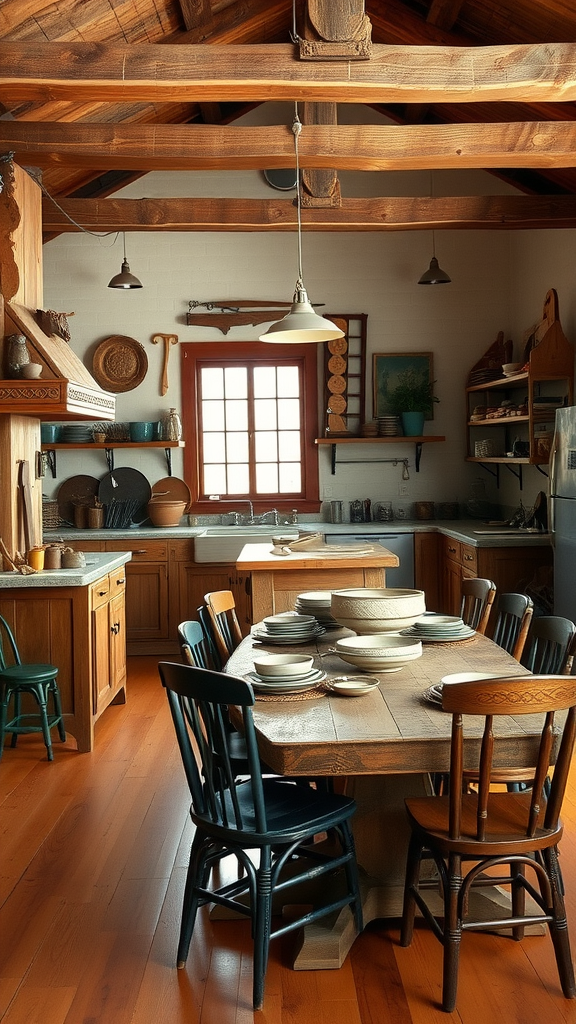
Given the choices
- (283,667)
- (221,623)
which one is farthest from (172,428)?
(283,667)

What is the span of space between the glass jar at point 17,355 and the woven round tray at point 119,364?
9.87 feet

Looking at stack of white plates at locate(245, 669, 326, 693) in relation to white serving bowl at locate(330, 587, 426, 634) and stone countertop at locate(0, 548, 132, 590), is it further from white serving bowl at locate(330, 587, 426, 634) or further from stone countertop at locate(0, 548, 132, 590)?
stone countertop at locate(0, 548, 132, 590)

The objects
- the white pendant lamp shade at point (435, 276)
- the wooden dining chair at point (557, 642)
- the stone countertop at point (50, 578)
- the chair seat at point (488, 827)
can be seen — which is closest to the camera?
the chair seat at point (488, 827)

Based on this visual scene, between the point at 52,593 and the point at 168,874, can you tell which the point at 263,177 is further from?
the point at 168,874

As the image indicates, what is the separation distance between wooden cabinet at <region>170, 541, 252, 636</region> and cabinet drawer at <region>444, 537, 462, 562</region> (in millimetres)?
1569

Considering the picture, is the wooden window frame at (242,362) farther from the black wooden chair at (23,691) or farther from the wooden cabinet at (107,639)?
the black wooden chair at (23,691)

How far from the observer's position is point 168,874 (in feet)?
11.4

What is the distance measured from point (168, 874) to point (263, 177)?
613 centimetres

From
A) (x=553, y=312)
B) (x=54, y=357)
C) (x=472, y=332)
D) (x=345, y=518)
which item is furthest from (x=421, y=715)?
(x=472, y=332)

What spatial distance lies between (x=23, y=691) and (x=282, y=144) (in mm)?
3253

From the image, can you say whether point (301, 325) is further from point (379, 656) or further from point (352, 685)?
point (352, 685)

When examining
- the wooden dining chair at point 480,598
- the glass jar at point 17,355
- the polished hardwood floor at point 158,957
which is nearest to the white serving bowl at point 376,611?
the wooden dining chair at point 480,598

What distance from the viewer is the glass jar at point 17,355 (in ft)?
16.8

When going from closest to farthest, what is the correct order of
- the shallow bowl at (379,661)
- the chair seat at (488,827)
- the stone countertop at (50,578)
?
the chair seat at (488,827) < the shallow bowl at (379,661) < the stone countertop at (50,578)
